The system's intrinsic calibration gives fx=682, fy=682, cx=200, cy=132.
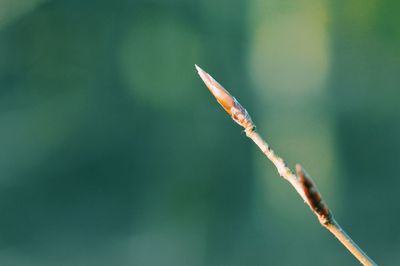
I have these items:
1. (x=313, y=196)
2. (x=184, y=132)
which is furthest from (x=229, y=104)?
(x=184, y=132)

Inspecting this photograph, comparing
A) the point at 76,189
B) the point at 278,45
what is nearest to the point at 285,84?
the point at 278,45

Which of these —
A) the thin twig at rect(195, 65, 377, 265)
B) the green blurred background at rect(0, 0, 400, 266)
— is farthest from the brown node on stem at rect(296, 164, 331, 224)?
the green blurred background at rect(0, 0, 400, 266)

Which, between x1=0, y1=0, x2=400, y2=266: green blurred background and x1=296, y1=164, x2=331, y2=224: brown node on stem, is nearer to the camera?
x1=296, y1=164, x2=331, y2=224: brown node on stem

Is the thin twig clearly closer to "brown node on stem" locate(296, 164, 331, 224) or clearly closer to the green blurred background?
"brown node on stem" locate(296, 164, 331, 224)

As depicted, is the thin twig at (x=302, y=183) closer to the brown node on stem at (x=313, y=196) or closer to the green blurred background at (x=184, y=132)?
the brown node on stem at (x=313, y=196)

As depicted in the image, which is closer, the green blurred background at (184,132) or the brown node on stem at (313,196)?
the brown node on stem at (313,196)

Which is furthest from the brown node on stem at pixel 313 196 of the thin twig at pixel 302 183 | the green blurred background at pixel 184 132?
the green blurred background at pixel 184 132
